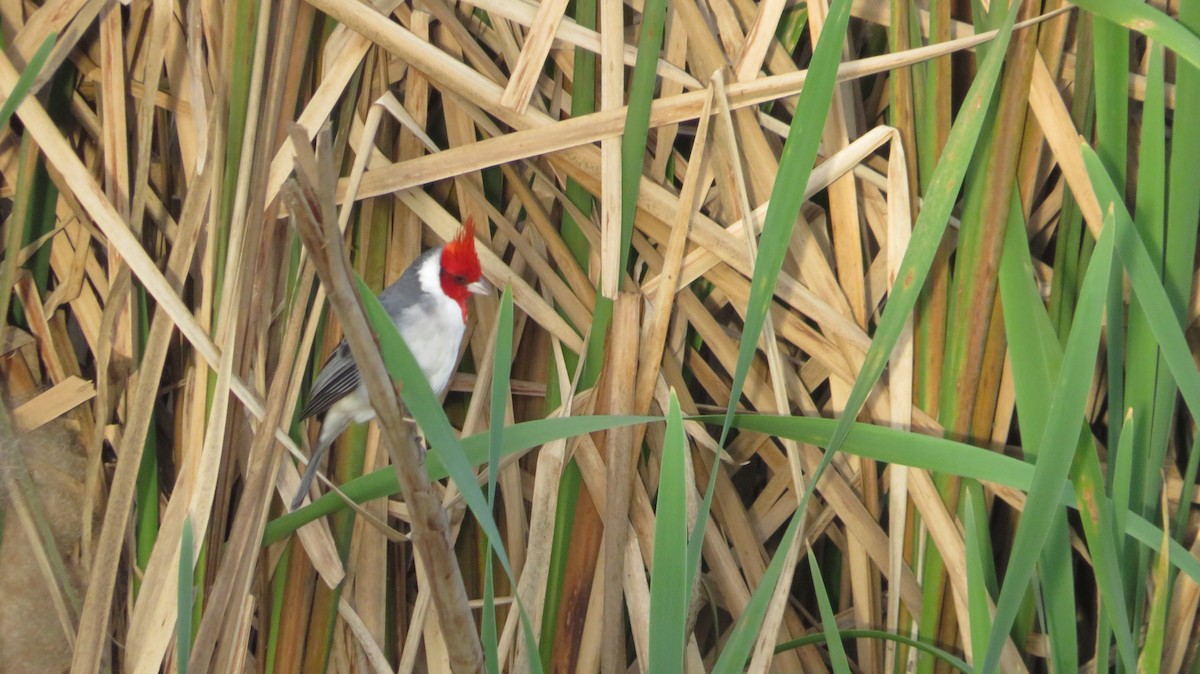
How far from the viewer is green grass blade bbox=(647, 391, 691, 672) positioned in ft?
2.47

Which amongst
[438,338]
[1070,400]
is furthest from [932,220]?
[438,338]

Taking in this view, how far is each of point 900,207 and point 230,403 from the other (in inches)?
31.1

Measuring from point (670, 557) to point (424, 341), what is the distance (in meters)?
0.71

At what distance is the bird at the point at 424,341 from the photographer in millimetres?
1204

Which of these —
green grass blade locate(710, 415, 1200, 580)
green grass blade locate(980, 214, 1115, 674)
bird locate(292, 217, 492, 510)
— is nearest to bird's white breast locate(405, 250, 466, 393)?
bird locate(292, 217, 492, 510)

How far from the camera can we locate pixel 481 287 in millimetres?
1264

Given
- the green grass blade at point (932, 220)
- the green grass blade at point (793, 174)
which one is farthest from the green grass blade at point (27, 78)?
the green grass blade at point (932, 220)

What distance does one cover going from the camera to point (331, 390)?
122cm

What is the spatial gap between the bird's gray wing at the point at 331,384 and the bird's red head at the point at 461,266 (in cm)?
15

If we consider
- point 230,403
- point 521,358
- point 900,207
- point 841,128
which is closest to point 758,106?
point 841,128

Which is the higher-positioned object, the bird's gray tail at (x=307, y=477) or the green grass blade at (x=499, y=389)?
the green grass blade at (x=499, y=389)

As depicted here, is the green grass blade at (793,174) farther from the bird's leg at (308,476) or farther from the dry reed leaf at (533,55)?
the bird's leg at (308,476)

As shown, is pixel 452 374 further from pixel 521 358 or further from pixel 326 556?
pixel 326 556

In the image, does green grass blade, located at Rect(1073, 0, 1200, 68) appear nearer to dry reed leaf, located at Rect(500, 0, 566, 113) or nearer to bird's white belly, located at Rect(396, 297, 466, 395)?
dry reed leaf, located at Rect(500, 0, 566, 113)
